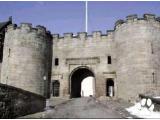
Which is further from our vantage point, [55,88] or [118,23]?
[55,88]

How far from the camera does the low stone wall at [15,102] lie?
9953mm

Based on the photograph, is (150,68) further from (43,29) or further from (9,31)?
(9,31)

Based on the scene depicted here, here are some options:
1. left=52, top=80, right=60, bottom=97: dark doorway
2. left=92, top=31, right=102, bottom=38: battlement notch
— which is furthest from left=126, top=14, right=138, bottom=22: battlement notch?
left=52, top=80, right=60, bottom=97: dark doorway

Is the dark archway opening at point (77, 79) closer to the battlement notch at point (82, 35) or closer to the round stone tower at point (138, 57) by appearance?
the battlement notch at point (82, 35)

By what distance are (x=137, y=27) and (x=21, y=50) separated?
10114mm

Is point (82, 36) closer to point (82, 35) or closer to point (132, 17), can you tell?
point (82, 35)

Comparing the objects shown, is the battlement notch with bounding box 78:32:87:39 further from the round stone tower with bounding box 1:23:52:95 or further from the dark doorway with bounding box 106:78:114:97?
the dark doorway with bounding box 106:78:114:97

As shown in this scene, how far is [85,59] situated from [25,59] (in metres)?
5.53

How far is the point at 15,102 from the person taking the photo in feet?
35.6

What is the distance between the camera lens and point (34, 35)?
950 inches

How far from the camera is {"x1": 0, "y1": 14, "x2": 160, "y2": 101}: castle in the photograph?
21.2 metres

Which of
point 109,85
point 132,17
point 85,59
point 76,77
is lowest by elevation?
point 109,85

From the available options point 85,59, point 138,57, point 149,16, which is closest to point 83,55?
point 85,59

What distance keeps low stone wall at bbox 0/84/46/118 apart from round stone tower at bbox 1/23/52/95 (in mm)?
9789
